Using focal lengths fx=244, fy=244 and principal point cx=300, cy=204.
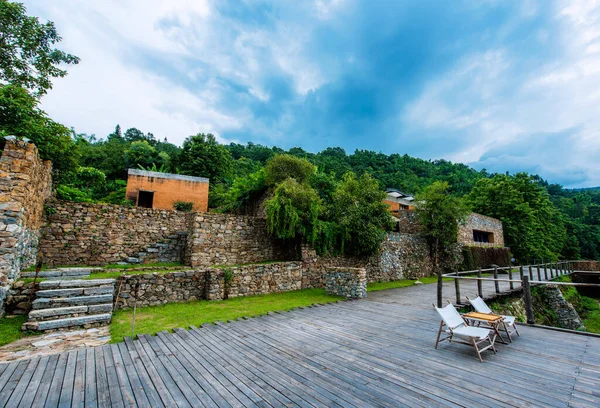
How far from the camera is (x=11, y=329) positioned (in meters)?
4.93

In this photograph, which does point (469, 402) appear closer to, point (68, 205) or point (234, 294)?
point (234, 294)

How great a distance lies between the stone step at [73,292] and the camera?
5.68 meters

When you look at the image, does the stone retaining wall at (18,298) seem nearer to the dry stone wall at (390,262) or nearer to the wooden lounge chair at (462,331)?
the dry stone wall at (390,262)

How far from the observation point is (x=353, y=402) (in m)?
2.70

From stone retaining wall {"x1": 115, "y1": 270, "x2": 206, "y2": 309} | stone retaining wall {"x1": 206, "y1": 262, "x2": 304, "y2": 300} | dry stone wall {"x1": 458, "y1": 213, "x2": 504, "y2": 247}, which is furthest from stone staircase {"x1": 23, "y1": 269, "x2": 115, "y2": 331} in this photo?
dry stone wall {"x1": 458, "y1": 213, "x2": 504, "y2": 247}

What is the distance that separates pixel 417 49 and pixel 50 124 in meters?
22.1

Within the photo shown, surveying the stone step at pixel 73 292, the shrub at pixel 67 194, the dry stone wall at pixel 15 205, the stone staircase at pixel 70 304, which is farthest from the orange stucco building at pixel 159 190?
the stone step at pixel 73 292

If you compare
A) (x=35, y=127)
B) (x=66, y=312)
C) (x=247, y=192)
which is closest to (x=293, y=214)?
(x=247, y=192)

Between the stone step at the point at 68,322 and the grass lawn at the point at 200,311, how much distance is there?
0.88ft

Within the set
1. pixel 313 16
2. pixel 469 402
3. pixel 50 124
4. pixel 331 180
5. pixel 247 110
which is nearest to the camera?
pixel 469 402

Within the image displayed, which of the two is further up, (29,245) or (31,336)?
(29,245)

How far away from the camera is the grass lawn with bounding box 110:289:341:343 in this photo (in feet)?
18.2

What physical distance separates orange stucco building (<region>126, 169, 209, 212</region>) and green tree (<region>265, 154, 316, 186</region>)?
574 cm

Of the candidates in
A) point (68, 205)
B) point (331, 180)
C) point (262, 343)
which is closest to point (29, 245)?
point (68, 205)
